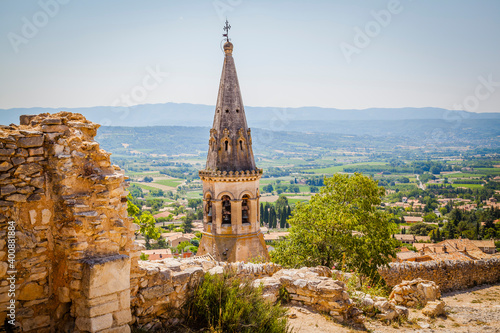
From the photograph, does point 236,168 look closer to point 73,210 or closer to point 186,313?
point 186,313

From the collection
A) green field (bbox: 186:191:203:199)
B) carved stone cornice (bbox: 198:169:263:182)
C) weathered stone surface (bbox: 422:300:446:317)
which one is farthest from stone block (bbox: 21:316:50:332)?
green field (bbox: 186:191:203:199)

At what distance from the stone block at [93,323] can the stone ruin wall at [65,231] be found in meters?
0.01

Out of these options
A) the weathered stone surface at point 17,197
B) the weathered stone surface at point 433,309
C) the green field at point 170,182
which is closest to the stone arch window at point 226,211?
the weathered stone surface at point 433,309

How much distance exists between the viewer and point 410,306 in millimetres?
10086

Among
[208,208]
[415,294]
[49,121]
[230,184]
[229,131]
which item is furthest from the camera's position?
[208,208]

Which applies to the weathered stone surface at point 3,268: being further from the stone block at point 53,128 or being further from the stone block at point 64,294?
the stone block at point 53,128

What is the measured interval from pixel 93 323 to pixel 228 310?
2.00 metres

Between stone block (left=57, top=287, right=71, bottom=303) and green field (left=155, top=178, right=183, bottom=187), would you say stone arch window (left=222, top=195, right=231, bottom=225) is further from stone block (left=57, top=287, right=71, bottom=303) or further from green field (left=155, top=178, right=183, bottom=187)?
green field (left=155, top=178, right=183, bottom=187)

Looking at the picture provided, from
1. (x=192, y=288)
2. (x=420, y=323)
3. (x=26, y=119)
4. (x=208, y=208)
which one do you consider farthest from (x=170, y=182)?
(x=26, y=119)

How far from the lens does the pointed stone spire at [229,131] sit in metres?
17.1

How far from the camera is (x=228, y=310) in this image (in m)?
5.91

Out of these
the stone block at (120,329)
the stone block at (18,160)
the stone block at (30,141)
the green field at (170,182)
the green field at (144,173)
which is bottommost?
the green field at (170,182)

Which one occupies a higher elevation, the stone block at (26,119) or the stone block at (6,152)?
the stone block at (26,119)

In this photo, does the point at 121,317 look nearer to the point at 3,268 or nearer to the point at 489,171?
the point at 3,268
